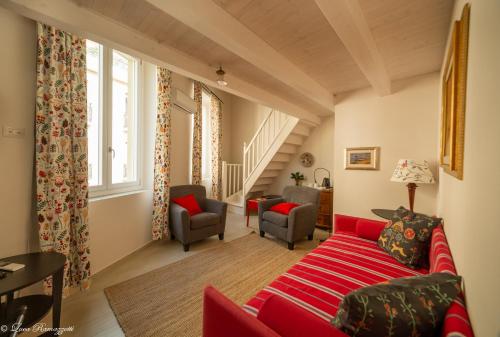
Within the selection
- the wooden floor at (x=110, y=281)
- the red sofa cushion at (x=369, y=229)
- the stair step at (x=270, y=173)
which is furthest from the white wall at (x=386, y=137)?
the stair step at (x=270, y=173)

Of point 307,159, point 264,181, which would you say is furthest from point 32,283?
point 307,159

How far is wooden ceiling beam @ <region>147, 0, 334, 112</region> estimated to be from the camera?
4.43ft

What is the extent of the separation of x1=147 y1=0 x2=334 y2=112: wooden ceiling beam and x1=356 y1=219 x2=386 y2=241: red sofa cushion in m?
1.77

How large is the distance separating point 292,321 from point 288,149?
4.16 metres

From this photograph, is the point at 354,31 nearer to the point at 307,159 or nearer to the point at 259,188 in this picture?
the point at 307,159

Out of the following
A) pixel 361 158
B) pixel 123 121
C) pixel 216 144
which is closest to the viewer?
pixel 123 121

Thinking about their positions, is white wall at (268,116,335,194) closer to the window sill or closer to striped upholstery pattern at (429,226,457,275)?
striped upholstery pattern at (429,226,457,275)

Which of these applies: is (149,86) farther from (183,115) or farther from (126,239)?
(126,239)

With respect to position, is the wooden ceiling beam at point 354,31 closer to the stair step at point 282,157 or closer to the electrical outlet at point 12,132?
the electrical outlet at point 12,132

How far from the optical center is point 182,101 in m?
3.56

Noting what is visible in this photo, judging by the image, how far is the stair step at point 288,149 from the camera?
178 inches

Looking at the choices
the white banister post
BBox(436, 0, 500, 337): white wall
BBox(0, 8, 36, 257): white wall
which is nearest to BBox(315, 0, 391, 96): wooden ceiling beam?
BBox(436, 0, 500, 337): white wall

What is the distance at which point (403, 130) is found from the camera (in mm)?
2953

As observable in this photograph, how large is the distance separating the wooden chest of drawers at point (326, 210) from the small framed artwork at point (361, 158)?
0.78 meters
